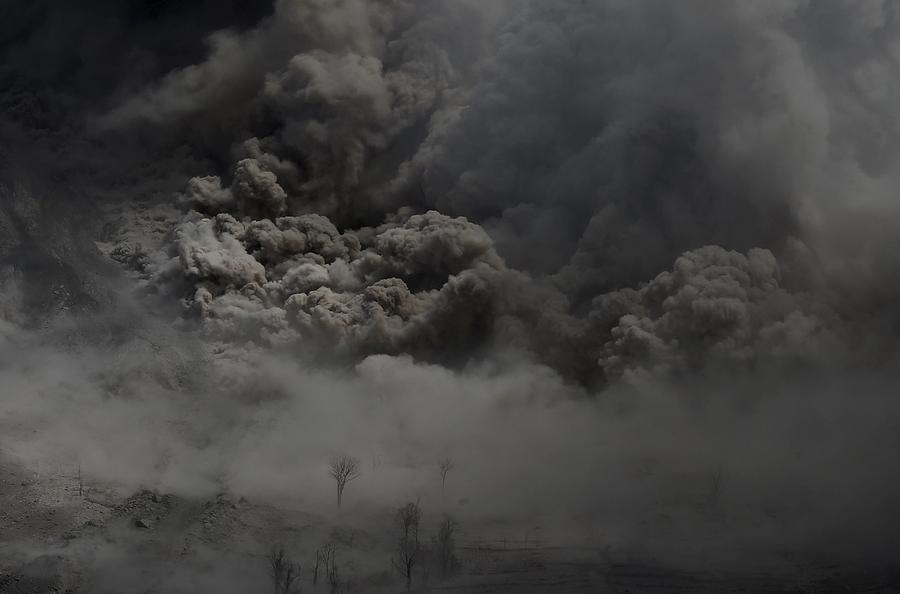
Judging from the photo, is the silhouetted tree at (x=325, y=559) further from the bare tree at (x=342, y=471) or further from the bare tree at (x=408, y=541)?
the bare tree at (x=342, y=471)

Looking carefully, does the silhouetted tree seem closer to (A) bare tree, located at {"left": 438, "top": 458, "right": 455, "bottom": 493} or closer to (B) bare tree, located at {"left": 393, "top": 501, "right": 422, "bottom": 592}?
(B) bare tree, located at {"left": 393, "top": 501, "right": 422, "bottom": 592}

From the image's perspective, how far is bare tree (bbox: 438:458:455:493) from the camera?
161 feet

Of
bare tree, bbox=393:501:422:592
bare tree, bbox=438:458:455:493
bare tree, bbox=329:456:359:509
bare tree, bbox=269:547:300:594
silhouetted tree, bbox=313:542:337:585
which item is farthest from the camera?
bare tree, bbox=438:458:455:493

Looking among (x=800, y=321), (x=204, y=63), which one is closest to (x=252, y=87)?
(x=204, y=63)

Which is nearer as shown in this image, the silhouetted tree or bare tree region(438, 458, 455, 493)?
the silhouetted tree

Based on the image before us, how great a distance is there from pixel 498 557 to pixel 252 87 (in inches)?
1834

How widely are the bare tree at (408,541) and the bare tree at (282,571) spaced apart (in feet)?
14.7

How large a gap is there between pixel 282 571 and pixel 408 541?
20.7ft

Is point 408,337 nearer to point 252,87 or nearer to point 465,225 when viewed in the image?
point 465,225

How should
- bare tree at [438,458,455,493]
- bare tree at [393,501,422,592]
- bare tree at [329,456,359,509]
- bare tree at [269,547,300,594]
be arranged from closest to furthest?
bare tree at [269,547,300,594]
bare tree at [393,501,422,592]
bare tree at [329,456,359,509]
bare tree at [438,458,455,493]

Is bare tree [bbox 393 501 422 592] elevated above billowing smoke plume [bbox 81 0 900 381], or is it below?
below

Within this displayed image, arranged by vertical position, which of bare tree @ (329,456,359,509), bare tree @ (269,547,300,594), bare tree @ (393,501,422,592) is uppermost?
bare tree @ (329,456,359,509)

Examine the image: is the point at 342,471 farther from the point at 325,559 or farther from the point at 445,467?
the point at 325,559

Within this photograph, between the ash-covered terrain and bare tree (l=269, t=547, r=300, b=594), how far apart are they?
16cm
